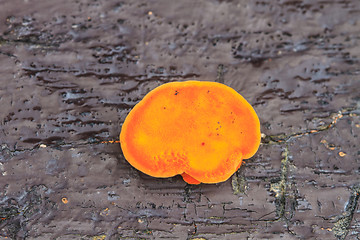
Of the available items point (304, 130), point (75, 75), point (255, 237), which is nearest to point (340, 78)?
point (304, 130)

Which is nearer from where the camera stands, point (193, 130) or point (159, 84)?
point (193, 130)

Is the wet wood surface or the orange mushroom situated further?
the wet wood surface

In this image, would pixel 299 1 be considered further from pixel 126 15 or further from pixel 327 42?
pixel 126 15

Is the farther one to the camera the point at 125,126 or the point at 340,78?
the point at 340,78

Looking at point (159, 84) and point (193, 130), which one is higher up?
point (159, 84)

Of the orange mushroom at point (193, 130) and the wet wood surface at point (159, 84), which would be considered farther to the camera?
the wet wood surface at point (159, 84)
